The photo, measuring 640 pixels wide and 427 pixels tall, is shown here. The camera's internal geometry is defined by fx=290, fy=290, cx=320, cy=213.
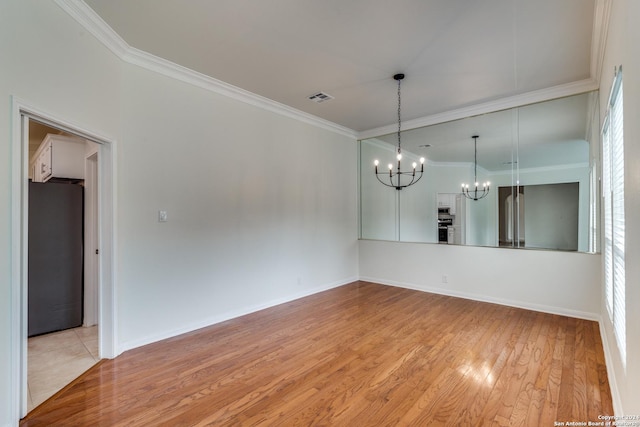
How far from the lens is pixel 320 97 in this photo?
4.16m

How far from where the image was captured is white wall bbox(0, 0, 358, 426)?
1955mm

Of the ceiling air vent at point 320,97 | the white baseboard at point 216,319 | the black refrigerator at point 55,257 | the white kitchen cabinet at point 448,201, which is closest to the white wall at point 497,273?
the white kitchen cabinet at point 448,201

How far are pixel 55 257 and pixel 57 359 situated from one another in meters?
1.33

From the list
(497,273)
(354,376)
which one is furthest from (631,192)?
(497,273)

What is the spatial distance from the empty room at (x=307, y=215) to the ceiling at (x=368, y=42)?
3cm

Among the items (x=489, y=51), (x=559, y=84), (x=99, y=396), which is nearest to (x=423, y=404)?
(x=99, y=396)

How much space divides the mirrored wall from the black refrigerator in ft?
15.8

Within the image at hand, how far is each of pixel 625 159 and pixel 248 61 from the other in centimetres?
327

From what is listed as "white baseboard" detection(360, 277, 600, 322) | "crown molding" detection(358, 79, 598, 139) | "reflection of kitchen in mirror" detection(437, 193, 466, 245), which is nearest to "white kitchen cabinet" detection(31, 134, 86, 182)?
"crown molding" detection(358, 79, 598, 139)

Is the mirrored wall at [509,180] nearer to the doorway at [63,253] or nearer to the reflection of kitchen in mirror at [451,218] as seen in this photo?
the reflection of kitchen in mirror at [451,218]

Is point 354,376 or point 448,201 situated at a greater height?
point 448,201

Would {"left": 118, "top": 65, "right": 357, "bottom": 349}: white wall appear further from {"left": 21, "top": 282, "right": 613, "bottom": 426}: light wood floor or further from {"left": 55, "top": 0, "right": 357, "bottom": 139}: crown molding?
{"left": 21, "top": 282, "right": 613, "bottom": 426}: light wood floor

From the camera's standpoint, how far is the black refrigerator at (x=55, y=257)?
3363 millimetres

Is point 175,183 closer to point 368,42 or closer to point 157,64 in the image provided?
point 157,64
